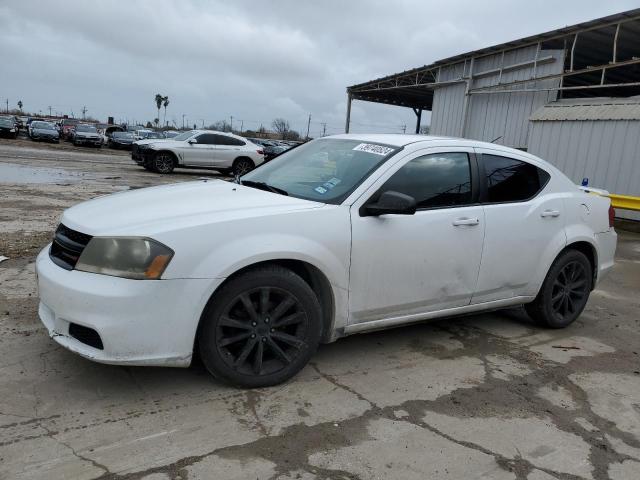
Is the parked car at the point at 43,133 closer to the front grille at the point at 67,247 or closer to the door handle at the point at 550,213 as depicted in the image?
the front grille at the point at 67,247

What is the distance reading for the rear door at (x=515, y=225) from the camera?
13.8ft

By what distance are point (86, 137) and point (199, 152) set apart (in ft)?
57.5

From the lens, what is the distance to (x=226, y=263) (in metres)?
3.04

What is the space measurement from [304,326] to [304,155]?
162cm

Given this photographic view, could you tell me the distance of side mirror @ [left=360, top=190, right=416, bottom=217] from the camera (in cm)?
344

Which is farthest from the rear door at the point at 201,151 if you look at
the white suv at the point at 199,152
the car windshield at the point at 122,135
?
the car windshield at the point at 122,135

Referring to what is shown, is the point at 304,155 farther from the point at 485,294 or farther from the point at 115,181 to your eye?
the point at 115,181

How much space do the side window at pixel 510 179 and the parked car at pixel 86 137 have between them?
1299 inches

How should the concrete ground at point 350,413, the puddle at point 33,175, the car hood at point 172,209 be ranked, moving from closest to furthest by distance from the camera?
→ the concrete ground at point 350,413, the car hood at point 172,209, the puddle at point 33,175

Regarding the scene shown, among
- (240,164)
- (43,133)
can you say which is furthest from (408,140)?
(43,133)

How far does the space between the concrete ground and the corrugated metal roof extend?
992 cm

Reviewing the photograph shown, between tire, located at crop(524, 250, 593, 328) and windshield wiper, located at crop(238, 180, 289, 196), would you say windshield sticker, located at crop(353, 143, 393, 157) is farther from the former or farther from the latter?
tire, located at crop(524, 250, 593, 328)

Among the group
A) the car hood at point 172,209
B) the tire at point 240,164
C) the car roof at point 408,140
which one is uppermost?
the car roof at point 408,140

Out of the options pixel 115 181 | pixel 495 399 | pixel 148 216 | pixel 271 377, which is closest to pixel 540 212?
pixel 495 399
